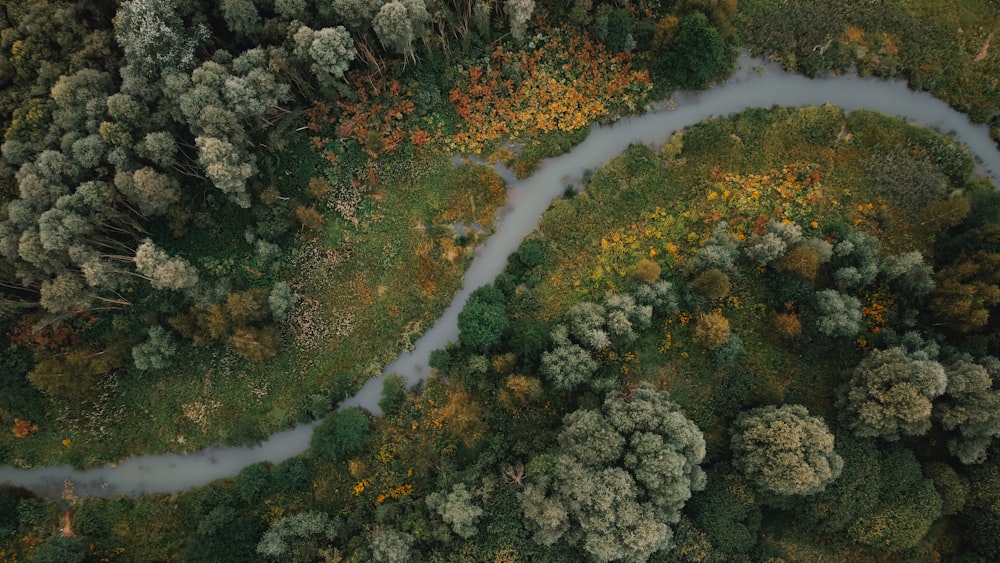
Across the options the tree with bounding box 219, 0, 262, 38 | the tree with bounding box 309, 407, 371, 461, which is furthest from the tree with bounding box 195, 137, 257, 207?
the tree with bounding box 309, 407, 371, 461

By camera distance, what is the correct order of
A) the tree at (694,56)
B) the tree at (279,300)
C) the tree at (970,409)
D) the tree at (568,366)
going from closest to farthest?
1. the tree at (970,409)
2. the tree at (568,366)
3. the tree at (279,300)
4. the tree at (694,56)

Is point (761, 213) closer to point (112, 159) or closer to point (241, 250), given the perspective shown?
point (241, 250)

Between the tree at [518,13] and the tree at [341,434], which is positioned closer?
the tree at [341,434]

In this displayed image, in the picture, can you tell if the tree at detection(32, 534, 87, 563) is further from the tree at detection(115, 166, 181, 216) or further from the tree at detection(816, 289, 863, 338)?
the tree at detection(816, 289, 863, 338)

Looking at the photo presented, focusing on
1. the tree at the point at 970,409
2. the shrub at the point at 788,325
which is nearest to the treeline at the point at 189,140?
the shrub at the point at 788,325

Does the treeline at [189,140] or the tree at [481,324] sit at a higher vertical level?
the treeline at [189,140]

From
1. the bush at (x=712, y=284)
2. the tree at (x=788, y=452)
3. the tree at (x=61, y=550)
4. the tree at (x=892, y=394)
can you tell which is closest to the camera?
the tree at (x=788, y=452)

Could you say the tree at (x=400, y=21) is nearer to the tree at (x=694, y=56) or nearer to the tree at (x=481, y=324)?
the tree at (x=694, y=56)

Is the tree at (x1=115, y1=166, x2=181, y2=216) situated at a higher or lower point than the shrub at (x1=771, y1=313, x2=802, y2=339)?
higher
